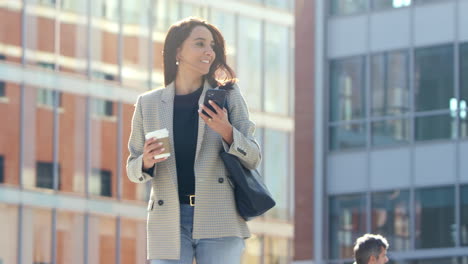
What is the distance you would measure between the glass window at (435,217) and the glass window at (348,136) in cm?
183

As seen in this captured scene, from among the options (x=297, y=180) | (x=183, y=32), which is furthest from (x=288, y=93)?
(x=183, y=32)

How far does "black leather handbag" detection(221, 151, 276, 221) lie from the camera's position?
596 cm

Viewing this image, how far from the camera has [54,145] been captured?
33344 millimetres

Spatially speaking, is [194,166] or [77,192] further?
[77,192]

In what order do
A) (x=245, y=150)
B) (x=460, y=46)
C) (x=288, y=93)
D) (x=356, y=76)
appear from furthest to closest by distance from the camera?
1. (x=288, y=93)
2. (x=356, y=76)
3. (x=460, y=46)
4. (x=245, y=150)

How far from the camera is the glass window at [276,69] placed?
133ft

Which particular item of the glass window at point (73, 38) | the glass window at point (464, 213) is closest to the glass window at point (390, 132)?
the glass window at point (464, 213)

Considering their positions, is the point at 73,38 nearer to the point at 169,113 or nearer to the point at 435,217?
the point at 435,217

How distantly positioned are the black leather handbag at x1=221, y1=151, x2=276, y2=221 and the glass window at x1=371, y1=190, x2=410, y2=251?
21067mm

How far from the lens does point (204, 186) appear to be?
5.98 meters

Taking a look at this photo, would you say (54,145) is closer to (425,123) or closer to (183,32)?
(425,123)

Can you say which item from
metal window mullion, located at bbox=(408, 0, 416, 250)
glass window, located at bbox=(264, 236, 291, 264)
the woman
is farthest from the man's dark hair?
glass window, located at bbox=(264, 236, 291, 264)

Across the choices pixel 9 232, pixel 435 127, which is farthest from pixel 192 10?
pixel 435 127

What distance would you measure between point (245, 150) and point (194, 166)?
0.26m
